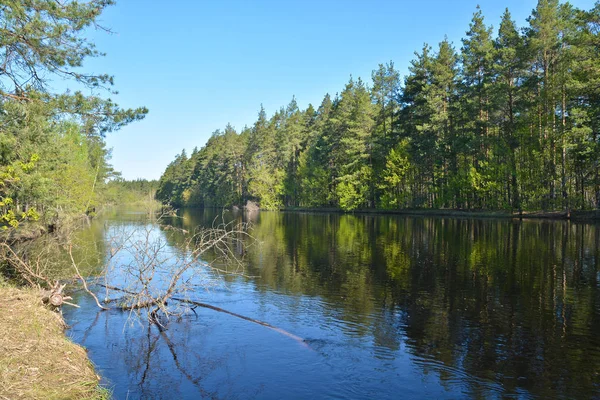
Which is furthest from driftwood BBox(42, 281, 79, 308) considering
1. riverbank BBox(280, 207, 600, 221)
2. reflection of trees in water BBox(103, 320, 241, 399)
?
riverbank BBox(280, 207, 600, 221)

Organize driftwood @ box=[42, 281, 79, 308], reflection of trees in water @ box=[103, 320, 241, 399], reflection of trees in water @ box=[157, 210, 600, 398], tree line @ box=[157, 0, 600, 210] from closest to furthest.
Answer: reflection of trees in water @ box=[103, 320, 241, 399]
reflection of trees in water @ box=[157, 210, 600, 398]
driftwood @ box=[42, 281, 79, 308]
tree line @ box=[157, 0, 600, 210]

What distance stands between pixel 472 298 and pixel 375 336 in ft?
17.8

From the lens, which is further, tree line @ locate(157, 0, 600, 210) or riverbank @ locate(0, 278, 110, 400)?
tree line @ locate(157, 0, 600, 210)

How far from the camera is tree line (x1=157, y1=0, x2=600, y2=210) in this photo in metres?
42.9

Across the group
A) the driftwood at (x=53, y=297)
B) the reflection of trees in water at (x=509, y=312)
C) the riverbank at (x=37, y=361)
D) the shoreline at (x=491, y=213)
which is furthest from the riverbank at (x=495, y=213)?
the riverbank at (x=37, y=361)

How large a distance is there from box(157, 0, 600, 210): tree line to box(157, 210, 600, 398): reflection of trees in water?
726 inches

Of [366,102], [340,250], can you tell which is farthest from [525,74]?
[340,250]

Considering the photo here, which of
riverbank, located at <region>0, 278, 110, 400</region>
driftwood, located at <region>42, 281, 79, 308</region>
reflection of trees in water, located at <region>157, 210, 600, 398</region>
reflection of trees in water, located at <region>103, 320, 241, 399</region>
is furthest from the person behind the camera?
driftwood, located at <region>42, 281, 79, 308</region>

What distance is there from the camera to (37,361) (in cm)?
781

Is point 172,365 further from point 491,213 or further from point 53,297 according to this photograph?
point 491,213

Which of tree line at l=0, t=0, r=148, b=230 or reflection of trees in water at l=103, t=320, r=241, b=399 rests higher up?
tree line at l=0, t=0, r=148, b=230

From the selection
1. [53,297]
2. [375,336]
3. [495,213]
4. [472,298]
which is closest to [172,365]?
[375,336]

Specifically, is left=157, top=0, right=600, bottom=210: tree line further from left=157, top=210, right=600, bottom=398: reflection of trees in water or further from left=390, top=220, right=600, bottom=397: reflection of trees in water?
left=390, top=220, right=600, bottom=397: reflection of trees in water

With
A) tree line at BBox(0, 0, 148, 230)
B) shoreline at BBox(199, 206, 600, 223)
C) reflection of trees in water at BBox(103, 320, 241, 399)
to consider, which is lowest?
reflection of trees in water at BBox(103, 320, 241, 399)
